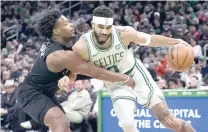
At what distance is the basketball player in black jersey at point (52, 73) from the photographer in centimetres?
634

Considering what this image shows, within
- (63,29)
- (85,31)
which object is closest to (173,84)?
(63,29)

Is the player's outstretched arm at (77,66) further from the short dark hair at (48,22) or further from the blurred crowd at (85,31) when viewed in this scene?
the blurred crowd at (85,31)

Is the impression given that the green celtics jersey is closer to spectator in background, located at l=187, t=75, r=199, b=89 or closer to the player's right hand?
the player's right hand

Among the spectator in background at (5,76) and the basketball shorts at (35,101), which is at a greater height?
the basketball shorts at (35,101)

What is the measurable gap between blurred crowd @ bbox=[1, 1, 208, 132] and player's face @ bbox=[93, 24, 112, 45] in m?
1.24

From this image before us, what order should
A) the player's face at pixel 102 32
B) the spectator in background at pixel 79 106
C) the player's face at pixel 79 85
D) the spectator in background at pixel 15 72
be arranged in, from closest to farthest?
the player's face at pixel 102 32 → the spectator in background at pixel 79 106 → the player's face at pixel 79 85 → the spectator in background at pixel 15 72

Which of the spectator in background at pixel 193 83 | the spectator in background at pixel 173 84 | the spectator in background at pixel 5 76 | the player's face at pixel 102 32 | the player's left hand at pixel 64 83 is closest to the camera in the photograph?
the player's left hand at pixel 64 83

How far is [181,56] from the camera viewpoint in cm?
697

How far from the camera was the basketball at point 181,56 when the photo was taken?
6.99 meters

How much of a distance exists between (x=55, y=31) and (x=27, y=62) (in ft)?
25.5

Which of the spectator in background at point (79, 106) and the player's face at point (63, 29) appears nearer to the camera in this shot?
the player's face at point (63, 29)

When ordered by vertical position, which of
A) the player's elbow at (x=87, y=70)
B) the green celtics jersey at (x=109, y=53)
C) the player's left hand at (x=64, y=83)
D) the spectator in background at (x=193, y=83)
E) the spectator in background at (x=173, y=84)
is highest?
the green celtics jersey at (x=109, y=53)

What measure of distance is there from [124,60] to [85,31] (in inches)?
335

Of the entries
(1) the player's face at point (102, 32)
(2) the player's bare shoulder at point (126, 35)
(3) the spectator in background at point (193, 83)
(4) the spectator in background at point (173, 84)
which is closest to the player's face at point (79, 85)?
(4) the spectator in background at point (173, 84)
